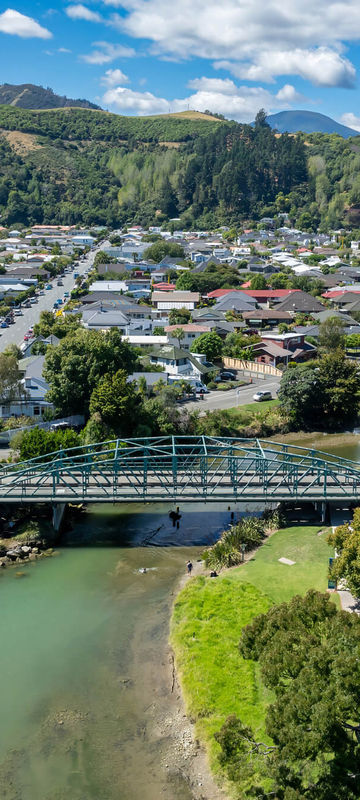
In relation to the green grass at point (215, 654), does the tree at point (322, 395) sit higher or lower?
higher

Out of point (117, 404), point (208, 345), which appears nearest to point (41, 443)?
point (117, 404)

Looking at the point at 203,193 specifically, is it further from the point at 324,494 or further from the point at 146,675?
the point at 146,675

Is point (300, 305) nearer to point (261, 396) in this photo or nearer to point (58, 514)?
point (261, 396)

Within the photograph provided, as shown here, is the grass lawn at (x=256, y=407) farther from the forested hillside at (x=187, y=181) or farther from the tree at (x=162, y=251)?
the forested hillside at (x=187, y=181)

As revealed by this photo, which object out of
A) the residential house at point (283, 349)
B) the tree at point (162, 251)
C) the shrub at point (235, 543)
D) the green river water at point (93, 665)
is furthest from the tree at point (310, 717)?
the tree at point (162, 251)

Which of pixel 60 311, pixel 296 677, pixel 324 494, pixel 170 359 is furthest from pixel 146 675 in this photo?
pixel 60 311

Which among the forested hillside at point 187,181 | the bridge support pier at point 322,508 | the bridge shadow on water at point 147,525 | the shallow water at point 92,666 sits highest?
the forested hillside at point 187,181

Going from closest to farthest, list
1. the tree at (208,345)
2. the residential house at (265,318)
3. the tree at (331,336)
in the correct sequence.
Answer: the tree at (208,345)
the tree at (331,336)
the residential house at (265,318)

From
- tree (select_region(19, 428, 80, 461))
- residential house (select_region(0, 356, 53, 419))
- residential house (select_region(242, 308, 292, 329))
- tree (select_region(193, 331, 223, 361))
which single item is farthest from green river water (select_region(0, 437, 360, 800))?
residential house (select_region(242, 308, 292, 329))
